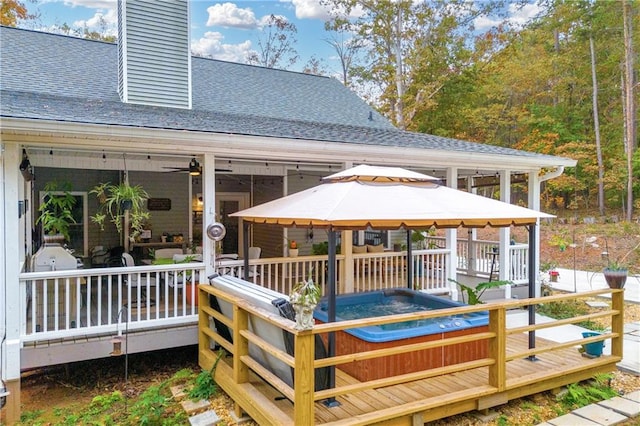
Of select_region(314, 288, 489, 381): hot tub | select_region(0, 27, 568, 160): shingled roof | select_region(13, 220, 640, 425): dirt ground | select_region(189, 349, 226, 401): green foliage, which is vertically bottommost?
select_region(13, 220, 640, 425): dirt ground

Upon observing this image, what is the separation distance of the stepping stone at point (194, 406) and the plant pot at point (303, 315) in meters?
2.04

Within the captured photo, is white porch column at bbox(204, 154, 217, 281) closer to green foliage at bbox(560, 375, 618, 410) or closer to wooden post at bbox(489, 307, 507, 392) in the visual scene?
wooden post at bbox(489, 307, 507, 392)

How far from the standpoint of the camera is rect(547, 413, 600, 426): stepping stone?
168 inches

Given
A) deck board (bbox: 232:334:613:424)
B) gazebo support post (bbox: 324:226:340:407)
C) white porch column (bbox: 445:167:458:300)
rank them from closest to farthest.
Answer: deck board (bbox: 232:334:613:424), gazebo support post (bbox: 324:226:340:407), white porch column (bbox: 445:167:458:300)

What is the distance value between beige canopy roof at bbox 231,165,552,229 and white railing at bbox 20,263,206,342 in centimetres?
164

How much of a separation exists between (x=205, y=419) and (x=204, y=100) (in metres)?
7.53

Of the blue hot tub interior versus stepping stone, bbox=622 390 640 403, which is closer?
stepping stone, bbox=622 390 640 403

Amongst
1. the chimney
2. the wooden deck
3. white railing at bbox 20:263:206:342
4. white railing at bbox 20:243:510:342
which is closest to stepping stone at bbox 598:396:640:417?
the wooden deck

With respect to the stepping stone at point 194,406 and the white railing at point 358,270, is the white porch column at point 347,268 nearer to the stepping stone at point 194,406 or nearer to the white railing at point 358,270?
the white railing at point 358,270

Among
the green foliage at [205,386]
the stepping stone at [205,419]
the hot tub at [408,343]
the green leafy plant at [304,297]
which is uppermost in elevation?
the green leafy plant at [304,297]

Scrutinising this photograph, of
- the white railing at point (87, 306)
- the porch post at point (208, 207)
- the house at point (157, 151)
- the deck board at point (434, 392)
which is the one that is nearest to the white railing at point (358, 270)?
the porch post at point (208, 207)

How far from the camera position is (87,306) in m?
5.40

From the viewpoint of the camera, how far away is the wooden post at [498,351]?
171 inches

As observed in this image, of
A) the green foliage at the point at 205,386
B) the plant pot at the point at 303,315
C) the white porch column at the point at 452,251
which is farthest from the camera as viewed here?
the white porch column at the point at 452,251
